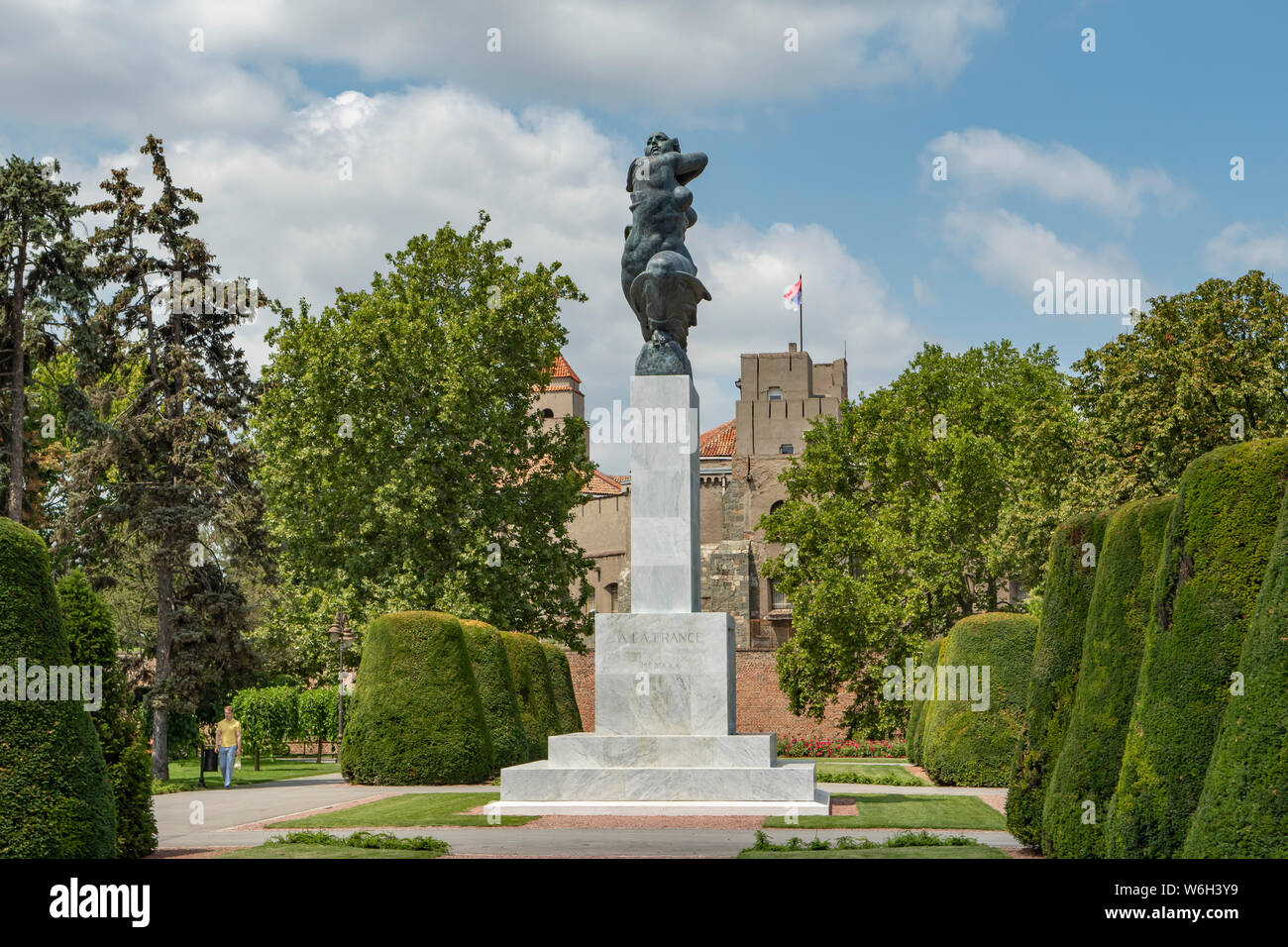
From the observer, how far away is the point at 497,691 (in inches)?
979

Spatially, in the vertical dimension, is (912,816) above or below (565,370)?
below

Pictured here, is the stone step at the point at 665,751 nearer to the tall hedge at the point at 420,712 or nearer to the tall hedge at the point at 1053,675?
the tall hedge at the point at 1053,675

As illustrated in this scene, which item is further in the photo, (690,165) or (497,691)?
(497,691)

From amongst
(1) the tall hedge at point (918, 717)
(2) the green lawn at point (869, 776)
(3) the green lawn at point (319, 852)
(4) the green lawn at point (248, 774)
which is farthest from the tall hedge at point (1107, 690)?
(1) the tall hedge at point (918, 717)

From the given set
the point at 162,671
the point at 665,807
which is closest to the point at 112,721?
the point at 665,807

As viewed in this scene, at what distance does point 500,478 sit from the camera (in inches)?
1464

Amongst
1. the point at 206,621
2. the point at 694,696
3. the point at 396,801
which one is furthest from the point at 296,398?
the point at 694,696

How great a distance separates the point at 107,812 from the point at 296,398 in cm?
2631

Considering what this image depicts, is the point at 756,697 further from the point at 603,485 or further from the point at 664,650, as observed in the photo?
the point at 664,650

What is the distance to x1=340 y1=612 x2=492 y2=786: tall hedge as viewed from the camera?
21703 mm

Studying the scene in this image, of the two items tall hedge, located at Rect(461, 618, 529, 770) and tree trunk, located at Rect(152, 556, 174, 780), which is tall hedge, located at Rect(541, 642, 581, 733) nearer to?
tall hedge, located at Rect(461, 618, 529, 770)

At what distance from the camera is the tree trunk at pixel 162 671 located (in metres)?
25.8

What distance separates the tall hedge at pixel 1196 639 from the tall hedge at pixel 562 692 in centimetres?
2178

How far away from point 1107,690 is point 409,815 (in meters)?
9.04
